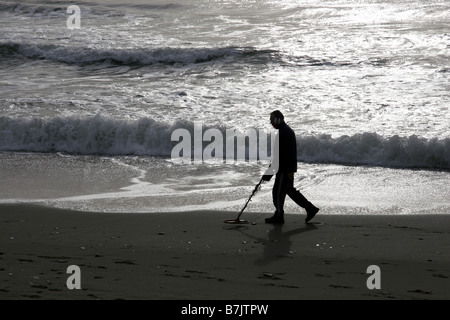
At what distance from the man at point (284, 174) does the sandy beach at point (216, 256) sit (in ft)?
0.66

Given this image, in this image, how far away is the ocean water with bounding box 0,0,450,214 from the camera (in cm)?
1241

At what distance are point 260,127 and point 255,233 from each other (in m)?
6.93

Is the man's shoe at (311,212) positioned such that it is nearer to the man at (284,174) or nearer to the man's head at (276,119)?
the man at (284,174)

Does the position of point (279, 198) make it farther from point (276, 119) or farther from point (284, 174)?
point (276, 119)

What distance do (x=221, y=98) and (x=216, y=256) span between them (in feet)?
35.4

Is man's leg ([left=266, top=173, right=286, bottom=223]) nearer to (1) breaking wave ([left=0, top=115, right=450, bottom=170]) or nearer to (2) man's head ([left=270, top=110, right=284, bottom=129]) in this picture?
(2) man's head ([left=270, top=110, right=284, bottom=129])

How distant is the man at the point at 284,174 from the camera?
33.6 feet

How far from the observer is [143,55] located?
79.8 ft

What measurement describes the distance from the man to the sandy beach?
0.66 ft

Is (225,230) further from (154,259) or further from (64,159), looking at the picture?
(64,159)

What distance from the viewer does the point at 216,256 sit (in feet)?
27.9

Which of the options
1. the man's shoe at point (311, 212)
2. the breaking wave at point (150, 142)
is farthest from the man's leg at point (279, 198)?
the breaking wave at point (150, 142)

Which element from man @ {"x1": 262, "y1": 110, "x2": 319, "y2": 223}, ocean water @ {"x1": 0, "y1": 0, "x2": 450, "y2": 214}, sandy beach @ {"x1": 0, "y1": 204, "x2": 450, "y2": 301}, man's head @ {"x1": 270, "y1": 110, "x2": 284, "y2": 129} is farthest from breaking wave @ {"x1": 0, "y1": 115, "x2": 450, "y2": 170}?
man's head @ {"x1": 270, "y1": 110, "x2": 284, "y2": 129}

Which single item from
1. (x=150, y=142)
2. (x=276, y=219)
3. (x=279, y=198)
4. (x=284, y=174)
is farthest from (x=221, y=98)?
(x=276, y=219)
